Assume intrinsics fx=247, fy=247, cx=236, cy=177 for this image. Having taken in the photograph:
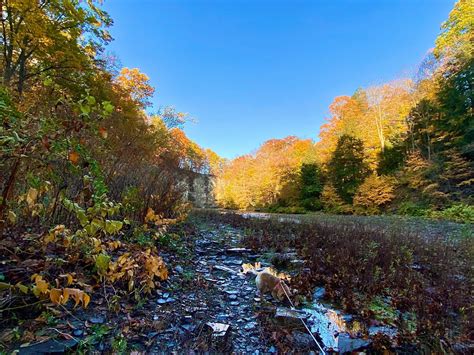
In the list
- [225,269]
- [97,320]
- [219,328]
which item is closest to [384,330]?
[219,328]

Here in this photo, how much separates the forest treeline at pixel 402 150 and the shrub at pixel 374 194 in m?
0.05

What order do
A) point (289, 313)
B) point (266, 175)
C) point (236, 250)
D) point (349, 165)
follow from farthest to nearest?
point (266, 175) < point (349, 165) < point (236, 250) < point (289, 313)

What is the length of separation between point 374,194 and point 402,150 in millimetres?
3719

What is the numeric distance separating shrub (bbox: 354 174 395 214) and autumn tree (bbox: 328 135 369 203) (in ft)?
3.34

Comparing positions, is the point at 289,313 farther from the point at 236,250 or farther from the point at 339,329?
the point at 236,250

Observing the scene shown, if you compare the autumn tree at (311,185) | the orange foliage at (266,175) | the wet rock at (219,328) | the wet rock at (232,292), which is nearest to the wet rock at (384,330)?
the wet rock at (219,328)

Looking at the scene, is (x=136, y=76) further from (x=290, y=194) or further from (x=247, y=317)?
(x=247, y=317)

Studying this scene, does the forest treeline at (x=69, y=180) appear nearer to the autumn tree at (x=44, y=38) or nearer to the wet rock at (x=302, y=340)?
the autumn tree at (x=44, y=38)

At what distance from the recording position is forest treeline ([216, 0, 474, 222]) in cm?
1215

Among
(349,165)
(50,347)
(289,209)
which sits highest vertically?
(349,165)

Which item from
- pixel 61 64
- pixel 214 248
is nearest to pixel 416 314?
pixel 214 248

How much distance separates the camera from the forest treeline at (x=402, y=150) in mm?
12148

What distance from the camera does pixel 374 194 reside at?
14453 mm

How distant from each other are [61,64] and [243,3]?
799cm
